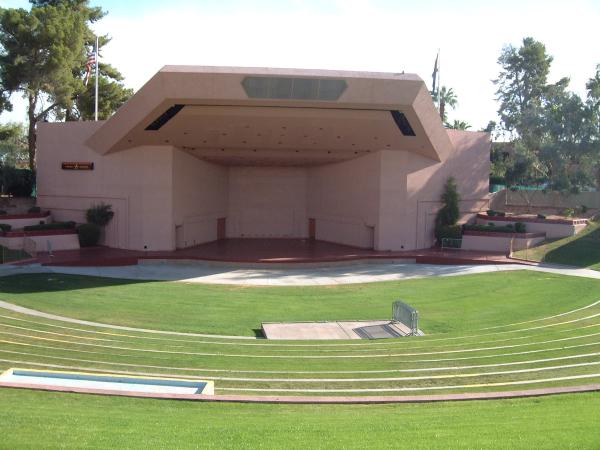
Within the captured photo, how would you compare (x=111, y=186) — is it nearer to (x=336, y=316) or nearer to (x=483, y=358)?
(x=336, y=316)

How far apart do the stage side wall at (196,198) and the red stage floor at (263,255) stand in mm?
1303

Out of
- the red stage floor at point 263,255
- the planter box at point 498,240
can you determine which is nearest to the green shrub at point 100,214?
the red stage floor at point 263,255

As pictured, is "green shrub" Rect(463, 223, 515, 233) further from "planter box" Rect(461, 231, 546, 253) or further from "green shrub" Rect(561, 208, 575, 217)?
"green shrub" Rect(561, 208, 575, 217)

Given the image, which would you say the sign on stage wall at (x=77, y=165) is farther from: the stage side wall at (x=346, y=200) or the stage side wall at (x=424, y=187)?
the stage side wall at (x=424, y=187)

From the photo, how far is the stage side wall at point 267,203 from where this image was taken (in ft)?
148

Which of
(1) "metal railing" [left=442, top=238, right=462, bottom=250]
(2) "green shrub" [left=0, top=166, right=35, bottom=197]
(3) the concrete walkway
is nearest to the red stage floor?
(3) the concrete walkway

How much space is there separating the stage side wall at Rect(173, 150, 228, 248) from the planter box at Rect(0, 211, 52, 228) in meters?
8.40

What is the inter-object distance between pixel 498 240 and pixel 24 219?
97.8ft

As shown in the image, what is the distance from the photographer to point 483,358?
13.7 meters

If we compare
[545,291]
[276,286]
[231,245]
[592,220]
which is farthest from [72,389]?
[592,220]

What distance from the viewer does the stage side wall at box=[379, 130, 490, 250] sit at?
118 ft

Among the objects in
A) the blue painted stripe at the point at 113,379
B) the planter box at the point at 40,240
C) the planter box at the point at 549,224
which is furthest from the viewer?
the planter box at the point at 549,224

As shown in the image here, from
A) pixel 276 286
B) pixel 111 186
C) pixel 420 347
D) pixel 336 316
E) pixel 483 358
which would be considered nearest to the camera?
pixel 483 358

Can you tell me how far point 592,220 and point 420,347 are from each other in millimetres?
28964
